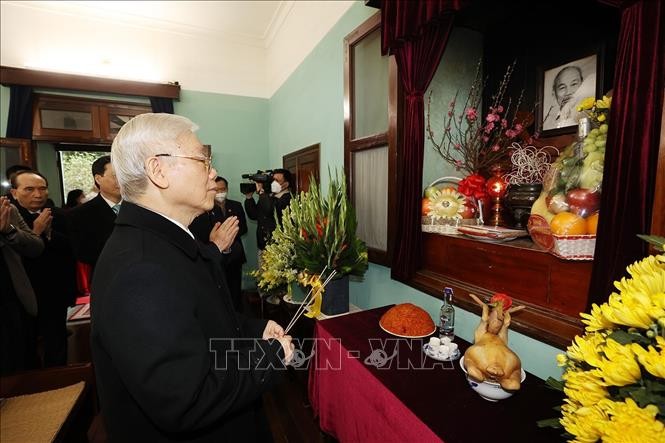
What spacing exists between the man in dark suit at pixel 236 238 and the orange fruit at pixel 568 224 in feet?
4.39

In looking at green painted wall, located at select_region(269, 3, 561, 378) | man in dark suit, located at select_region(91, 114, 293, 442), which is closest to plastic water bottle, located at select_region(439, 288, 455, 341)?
green painted wall, located at select_region(269, 3, 561, 378)

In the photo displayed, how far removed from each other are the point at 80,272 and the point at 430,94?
424cm

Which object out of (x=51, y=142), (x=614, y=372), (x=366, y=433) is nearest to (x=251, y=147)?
(x=51, y=142)

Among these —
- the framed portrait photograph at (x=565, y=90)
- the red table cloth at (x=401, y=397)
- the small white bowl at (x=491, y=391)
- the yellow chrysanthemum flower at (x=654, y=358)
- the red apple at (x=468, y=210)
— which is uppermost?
the framed portrait photograph at (x=565, y=90)

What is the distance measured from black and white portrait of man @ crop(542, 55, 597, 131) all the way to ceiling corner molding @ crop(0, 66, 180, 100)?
13.8 feet

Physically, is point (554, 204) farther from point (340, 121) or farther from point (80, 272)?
point (80, 272)

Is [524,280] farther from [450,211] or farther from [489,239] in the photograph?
[450,211]

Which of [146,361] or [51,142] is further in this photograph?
[51,142]

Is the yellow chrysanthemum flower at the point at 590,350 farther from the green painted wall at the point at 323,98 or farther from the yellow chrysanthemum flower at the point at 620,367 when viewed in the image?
the green painted wall at the point at 323,98

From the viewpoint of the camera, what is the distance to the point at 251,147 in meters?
4.68

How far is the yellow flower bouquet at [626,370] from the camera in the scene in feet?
1.40

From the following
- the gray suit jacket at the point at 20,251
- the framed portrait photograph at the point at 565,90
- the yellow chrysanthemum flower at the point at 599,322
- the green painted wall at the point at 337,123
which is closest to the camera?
the yellow chrysanthemum flower at the point at 599,322

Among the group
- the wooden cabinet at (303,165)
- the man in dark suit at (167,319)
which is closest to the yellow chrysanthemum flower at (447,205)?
the man in dark suit at (167,319)

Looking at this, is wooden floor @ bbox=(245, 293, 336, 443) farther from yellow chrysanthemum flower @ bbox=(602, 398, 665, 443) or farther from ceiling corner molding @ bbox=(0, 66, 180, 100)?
ceiling corner molding @ bbox=(0, 66, 180, 100)
